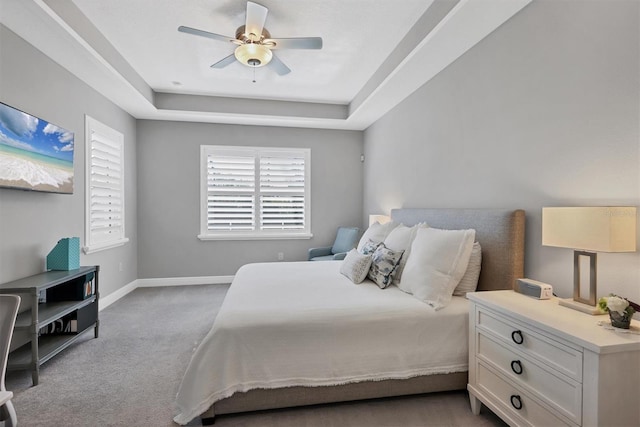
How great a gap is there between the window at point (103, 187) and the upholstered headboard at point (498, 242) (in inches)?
155

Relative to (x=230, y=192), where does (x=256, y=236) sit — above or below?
below

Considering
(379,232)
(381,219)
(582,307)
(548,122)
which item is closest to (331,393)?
(582,307)

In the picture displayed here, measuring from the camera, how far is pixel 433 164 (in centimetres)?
324

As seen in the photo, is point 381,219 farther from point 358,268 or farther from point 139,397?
point 139,397

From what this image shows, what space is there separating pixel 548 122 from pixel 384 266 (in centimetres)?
147

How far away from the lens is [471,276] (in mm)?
2256

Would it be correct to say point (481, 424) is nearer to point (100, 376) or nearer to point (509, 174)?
point (509, 174)

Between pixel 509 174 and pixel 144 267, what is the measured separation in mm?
5061

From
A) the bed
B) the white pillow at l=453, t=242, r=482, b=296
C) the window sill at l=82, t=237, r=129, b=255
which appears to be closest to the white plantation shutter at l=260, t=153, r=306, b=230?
the window sill at l=82, t=237, r=129, b=255

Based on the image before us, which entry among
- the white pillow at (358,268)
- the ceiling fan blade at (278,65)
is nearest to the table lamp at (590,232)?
the white pillow at (358,268)

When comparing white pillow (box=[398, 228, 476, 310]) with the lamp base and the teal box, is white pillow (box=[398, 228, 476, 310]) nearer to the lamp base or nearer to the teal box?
the lamp base

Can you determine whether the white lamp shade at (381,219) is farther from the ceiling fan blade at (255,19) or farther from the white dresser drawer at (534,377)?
the ceiling fan blade at (255,19)

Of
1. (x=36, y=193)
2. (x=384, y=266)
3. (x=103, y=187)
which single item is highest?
(x=103, y=187)

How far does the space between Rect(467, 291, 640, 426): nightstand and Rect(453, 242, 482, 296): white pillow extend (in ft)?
1.12
